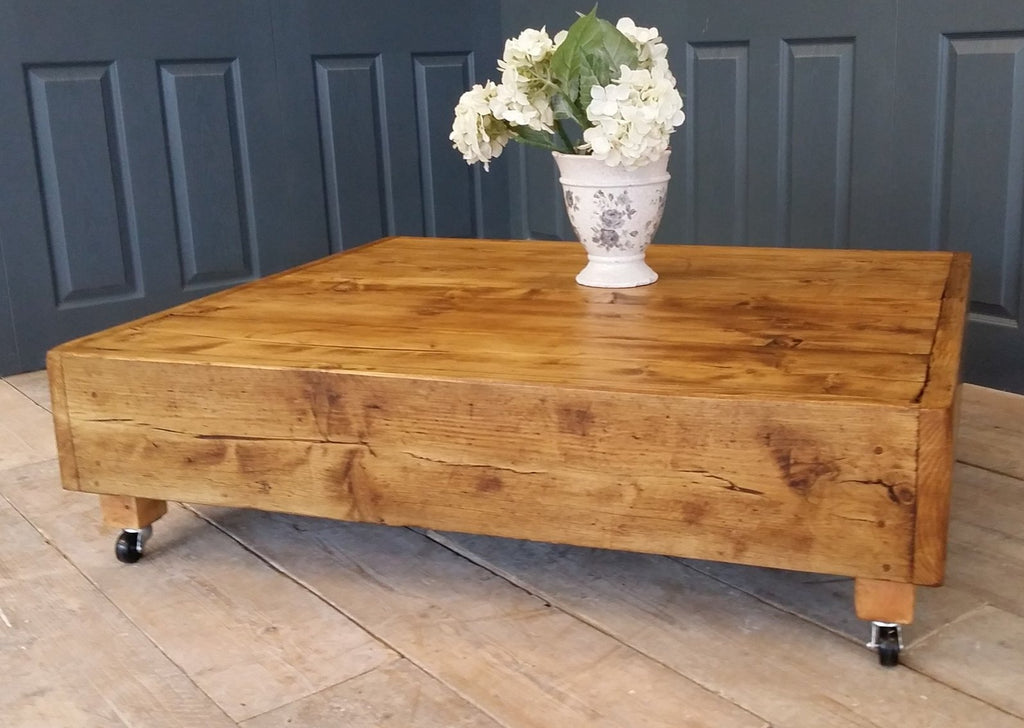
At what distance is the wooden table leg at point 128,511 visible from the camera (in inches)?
51.8

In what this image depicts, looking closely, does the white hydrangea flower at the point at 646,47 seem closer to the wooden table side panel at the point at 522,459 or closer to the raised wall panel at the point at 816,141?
the wooden table side panel at the point at 522,459

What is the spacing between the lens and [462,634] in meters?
1.14

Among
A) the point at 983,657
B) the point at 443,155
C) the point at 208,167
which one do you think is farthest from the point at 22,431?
the point at 983,657

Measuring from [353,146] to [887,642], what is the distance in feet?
6.68

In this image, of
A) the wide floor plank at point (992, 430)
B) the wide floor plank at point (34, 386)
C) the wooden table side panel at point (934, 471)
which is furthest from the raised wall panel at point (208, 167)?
the wooden table side panel at point (934, 471)

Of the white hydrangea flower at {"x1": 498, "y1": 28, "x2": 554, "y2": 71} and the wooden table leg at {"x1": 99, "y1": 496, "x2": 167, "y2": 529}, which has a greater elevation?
the white hydrangea flower at {"x1": 498, "y1": 28, "x2": 554, "y2": 71}

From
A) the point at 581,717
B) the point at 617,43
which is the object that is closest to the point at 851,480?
the point at 581,717

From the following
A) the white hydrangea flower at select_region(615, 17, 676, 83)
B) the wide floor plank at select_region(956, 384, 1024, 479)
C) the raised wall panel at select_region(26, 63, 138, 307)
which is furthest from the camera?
the raised wall panel at select_region(26, 63, 138, 307)

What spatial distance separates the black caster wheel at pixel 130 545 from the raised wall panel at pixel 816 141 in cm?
151

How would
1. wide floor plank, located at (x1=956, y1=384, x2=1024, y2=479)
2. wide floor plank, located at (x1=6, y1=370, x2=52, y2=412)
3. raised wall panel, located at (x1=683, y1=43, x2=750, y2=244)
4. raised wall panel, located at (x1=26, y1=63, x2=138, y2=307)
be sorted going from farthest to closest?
raised wall panel, located at (x1=683, y1=43, x2=750, y2=244)
raised wall panel, located at (x1=26, y1=63, x2=138, y2=307)
wide floor plank, located at (x1=6, y1=370, x2=52, y2=412)
wide floor plank, located at (x1=956, y1=384, x2=1024, y2=479)

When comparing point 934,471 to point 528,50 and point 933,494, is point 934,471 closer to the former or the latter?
point 933,494

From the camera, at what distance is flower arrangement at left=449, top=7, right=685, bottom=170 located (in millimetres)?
1304

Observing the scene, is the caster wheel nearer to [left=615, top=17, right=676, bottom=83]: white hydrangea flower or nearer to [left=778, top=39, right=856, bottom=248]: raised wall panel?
[left=615, top=17, right=676, bottom=83]: white hydrangea flower

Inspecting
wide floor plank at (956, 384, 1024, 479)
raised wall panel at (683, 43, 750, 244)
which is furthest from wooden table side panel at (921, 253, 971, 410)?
raised wall panel at (683, 43, 750, 244)
